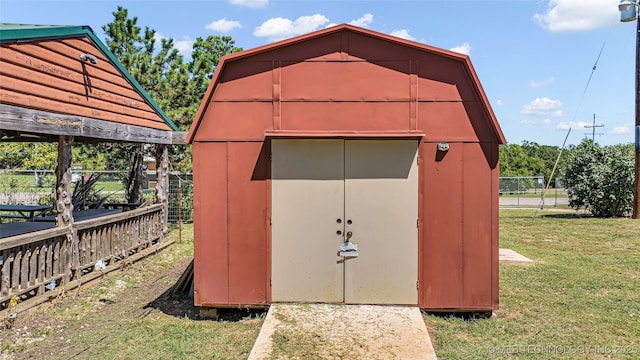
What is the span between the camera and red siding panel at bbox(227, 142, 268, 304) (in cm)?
512

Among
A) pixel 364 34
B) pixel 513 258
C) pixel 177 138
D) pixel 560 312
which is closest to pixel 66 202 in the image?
pixel 177 138

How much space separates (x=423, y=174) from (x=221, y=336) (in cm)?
307

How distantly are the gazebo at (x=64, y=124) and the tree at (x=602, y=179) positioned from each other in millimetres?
15123

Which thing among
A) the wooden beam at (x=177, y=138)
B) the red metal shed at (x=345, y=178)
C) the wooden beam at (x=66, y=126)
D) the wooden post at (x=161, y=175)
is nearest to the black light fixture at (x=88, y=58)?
the wooden beam at (x=66, y=126)

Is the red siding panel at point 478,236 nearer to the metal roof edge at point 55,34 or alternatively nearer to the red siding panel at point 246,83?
the red siding panel at point 246,83

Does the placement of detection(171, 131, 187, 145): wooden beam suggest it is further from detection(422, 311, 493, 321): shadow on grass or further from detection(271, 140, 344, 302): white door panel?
detection(422, 311, 493, 321): shadow on grass

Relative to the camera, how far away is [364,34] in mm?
5062

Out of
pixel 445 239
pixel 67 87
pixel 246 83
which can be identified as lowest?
pixel 445 239

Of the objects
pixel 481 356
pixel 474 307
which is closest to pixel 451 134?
pixel 474 307

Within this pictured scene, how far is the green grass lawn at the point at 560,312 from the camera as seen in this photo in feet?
13.9

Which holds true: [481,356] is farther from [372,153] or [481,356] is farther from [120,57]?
[120,57]

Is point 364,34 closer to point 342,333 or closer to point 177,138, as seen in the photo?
point 342,333

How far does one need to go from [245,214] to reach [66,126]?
360cm

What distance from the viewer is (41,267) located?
602 cm
